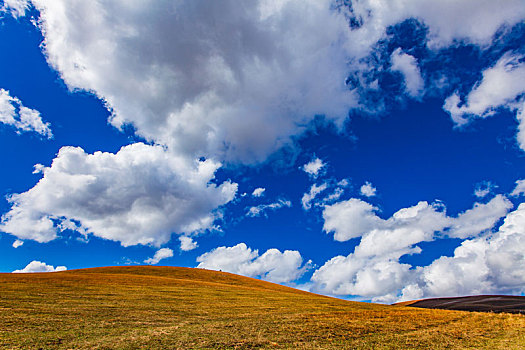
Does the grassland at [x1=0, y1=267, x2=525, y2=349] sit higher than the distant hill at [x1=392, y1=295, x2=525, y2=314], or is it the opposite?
the grassland at [x1=0, y1=267, x2=525, y2=349]

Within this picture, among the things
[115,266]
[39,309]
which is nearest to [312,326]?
[39,309]

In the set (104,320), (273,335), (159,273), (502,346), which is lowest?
(502,346)

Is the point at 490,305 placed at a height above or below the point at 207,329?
below

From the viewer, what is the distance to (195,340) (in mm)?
17078

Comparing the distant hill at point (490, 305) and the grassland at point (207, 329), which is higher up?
the grassland at point (207, 329)

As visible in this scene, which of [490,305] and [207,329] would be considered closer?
[207,329]

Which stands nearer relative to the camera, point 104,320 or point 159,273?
point 104,320

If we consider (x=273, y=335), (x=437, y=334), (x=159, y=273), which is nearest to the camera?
(x=273, y=335)

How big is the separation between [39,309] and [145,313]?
895cm

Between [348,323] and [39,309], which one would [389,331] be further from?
[39,309]

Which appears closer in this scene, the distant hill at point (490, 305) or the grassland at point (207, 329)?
the grassland at point (207, 329)

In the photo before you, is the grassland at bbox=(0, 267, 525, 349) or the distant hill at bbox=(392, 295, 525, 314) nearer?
the grassland at bbox=(0, 267, 525, 349)

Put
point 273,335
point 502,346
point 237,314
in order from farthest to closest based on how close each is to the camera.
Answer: point 237,314 → point 273,335 → point 502,346

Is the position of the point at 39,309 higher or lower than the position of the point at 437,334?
higher
